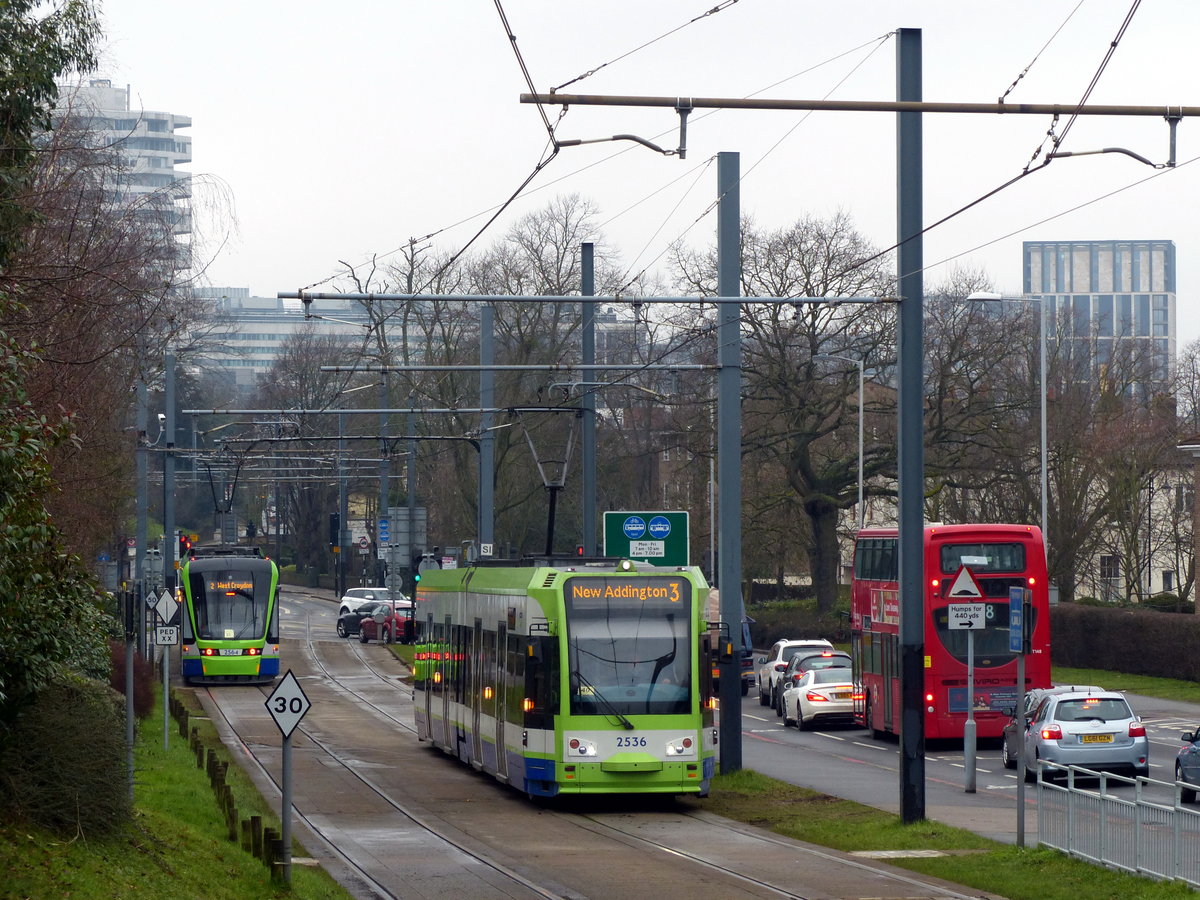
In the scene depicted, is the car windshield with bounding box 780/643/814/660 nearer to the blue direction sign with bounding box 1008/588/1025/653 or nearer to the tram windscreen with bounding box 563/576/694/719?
the tram windscreen with bounding box 563/576/694/719

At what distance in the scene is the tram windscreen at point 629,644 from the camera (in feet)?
70.0

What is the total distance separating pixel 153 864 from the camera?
1423 centimetres

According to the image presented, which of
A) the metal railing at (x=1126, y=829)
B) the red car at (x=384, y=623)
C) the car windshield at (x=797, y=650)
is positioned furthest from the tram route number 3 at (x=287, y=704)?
the red car at (x=384, y=623)

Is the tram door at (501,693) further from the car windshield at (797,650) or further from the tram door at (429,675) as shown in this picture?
the car windshield at (797,650)

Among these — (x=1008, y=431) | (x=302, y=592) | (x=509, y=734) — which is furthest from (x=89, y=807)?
(x=302, y=592)

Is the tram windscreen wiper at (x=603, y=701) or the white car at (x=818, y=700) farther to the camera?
the white car at (x=818, y=700)

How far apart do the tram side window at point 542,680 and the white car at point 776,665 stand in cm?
2233

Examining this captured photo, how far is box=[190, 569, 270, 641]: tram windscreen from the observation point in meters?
44.2

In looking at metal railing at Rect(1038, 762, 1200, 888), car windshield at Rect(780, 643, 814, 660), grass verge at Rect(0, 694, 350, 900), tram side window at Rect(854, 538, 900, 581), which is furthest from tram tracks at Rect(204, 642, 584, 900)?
car windshield at Rect(780, 643, 814, 660)

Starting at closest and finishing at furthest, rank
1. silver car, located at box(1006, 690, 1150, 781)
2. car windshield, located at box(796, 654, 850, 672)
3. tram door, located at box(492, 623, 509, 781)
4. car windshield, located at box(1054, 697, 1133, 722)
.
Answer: tram door, located at box(492, 623, 509, 781) < silver car, located at box(1006, 690, 1150, 781) < car windshield, located at box(1054, 697, 1133, 722) < car windshield, located at box(796, 654, 850, 672)

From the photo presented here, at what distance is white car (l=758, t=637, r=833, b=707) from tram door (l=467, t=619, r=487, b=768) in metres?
18.4

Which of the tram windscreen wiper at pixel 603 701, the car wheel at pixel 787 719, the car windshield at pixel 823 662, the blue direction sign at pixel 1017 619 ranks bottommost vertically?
the car wheel at pixel 787 719

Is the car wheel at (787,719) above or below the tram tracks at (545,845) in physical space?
below

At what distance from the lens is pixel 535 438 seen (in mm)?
65125
